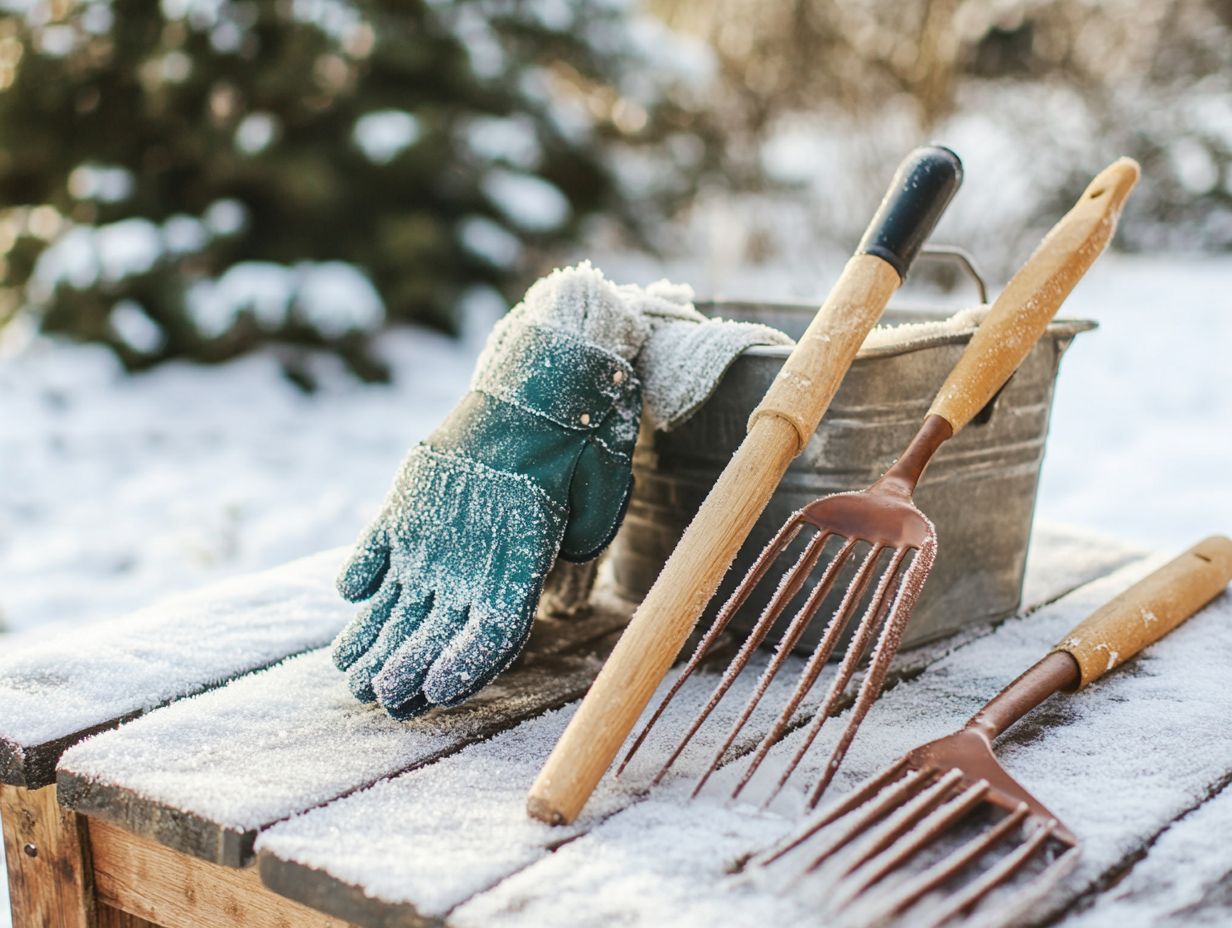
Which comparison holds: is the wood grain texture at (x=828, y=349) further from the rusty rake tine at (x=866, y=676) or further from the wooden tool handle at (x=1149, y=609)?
the wooden tool handle at (x=1149, y=609)

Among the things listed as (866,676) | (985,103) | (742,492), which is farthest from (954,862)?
(985,103)

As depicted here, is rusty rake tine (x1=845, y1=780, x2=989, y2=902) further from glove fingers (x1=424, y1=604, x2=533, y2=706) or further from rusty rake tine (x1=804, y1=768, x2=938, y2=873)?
glove fingers (x1=424, y1=604, x2=533, y2=706)

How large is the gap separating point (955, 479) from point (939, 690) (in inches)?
11.5

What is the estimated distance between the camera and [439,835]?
103 centimetres

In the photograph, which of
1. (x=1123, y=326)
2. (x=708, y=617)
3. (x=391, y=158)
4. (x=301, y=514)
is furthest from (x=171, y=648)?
(x=1123, y=326)

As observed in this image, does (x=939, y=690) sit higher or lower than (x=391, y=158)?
lower

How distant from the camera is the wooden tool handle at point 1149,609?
4.40 ft

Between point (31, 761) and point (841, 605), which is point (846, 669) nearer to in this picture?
point (841, 605)

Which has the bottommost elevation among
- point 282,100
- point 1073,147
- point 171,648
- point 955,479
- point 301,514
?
point 301,514

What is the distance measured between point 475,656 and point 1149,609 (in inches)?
33.2

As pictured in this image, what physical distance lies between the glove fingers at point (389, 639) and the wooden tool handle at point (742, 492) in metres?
0.28

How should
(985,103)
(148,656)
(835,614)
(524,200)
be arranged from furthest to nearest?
(985,103)
(524,200)
(148,656)
(835,614)

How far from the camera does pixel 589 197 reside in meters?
5.24

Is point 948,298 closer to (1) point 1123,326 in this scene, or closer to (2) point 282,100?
(1) point 1123,326
